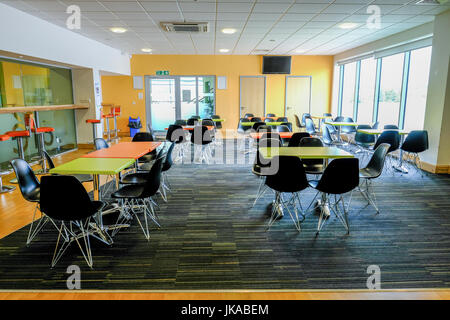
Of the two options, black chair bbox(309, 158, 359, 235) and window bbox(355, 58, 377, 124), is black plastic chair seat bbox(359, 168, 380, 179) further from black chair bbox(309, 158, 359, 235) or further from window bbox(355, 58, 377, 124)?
window bbox(355, 58, 377, 124)

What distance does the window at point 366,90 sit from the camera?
10.3 metres

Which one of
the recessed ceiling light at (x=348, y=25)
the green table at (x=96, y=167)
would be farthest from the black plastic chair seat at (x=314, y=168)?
the recessed ceiling light at (x=348, y=25)

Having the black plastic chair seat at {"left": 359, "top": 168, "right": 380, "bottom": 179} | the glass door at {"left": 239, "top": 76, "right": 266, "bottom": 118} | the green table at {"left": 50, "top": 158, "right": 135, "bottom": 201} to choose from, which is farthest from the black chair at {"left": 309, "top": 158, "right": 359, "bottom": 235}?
the glass door at {"left": 239, "top": 76, "right": 266, "bottom": 118}

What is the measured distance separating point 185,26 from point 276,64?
626 centimetres

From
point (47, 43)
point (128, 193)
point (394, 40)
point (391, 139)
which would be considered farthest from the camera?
point (394, 40)

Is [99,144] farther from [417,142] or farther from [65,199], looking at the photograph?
[417,142]

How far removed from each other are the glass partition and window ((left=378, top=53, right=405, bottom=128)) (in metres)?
9.37

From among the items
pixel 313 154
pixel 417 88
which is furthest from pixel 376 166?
pixel 417 88

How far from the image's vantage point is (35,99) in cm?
786

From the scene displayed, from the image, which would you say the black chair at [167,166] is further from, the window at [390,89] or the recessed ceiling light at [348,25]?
the window at [390,89]

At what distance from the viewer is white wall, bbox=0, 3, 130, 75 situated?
19.4ft

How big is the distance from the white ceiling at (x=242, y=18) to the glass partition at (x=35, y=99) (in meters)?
1.42
